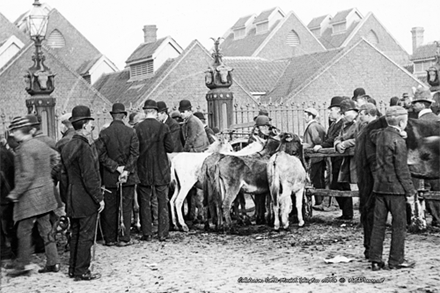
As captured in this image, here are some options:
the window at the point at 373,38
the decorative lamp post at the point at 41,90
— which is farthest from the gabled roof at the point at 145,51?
the window at the point at 373,38

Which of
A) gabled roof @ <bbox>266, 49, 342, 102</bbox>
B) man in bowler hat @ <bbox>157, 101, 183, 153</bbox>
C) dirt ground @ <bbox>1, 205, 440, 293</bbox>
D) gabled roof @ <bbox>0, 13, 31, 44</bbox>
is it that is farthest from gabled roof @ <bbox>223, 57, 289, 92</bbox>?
dirt ground @ <bbox>1, 205, 440, 293</bbox>

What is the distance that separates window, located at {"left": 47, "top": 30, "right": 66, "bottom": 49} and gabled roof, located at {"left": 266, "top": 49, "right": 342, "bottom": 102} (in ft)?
67.8

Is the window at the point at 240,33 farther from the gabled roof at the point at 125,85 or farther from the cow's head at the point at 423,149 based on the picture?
the cow's head at the point at 423,149

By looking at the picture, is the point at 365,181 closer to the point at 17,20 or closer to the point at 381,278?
the point at 381,278

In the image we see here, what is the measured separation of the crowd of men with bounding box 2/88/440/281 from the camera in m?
9.24

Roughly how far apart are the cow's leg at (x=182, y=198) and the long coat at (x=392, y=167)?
16.6 ft

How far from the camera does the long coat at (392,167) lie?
9.12 meters

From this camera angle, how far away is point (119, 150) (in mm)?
12188

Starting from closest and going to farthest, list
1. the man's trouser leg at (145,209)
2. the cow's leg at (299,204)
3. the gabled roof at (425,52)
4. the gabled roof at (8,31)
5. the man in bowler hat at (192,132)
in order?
the man's trouser leg at (145,209)
the cow's leg at (299,204)
the man in bowler hat at (192,132)
the gabled roof at (425,52)
the gabled roof at (8,31)

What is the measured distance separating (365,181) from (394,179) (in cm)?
60

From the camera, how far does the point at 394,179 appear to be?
9141 mm

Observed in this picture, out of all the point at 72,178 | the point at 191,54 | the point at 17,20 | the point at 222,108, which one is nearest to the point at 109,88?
the point at 191,54

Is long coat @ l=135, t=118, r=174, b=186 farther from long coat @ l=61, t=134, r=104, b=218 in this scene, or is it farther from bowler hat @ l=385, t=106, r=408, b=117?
bowler hat @ l=385, t=106, r=408, b=117

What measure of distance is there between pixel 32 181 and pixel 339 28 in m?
57.7
